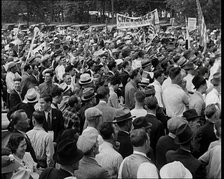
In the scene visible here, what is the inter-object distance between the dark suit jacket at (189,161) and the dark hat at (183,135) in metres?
0.09

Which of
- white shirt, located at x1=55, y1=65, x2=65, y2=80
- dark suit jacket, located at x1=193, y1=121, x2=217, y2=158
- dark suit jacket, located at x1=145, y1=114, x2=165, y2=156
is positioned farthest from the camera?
white shirt, located at x1=55, y1=65, x2=65, y2=80

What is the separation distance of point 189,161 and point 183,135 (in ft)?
0.83

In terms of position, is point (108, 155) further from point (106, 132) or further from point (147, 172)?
point (147, 172)

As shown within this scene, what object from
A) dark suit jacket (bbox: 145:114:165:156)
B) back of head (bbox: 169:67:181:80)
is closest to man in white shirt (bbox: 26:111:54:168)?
dark suit jacket (bbox: 145:114:165:156)

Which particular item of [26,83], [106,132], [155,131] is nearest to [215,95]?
[155,131]

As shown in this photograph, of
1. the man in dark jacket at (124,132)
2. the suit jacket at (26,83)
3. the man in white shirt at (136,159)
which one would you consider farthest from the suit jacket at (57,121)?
the suit jacket at (26,83)

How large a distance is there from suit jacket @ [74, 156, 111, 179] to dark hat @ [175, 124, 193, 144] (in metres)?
0.75

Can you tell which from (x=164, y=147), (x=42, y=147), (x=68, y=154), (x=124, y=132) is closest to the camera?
(x=68, y=154)

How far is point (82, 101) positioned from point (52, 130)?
2.27ft

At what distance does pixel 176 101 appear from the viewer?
23.0ft

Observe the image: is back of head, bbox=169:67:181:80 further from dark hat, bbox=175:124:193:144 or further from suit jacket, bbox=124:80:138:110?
dark hat, bbox=175:124:193:144

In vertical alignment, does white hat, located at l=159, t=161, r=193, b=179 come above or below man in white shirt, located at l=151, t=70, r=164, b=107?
above

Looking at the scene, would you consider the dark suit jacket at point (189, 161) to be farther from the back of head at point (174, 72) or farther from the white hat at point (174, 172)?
the back of head at point (174, 72)

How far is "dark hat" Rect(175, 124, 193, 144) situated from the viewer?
4492 millimetres
